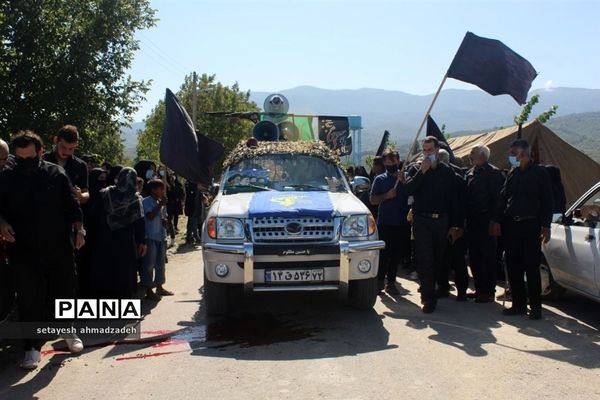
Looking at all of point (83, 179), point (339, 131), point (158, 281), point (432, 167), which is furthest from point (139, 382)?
point (339, 131)

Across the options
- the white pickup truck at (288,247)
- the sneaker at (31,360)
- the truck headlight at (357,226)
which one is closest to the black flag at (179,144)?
the white pickup truck at (288,247)

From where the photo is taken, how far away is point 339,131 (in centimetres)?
2061

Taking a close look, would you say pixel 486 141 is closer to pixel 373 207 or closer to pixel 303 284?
pixel 373 207

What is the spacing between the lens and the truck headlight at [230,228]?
6051mm

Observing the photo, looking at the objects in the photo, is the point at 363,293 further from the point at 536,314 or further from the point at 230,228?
the point at 536,314

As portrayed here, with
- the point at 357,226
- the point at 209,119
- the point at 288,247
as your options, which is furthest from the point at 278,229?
the point at 209,119

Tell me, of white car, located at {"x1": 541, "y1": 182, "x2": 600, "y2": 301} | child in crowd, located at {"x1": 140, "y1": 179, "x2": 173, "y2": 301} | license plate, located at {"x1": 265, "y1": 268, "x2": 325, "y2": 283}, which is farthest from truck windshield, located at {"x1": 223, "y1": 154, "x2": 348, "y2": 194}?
white car, located at {"x1": 541, "y1": 182, "x2": 600, "y2": 301}

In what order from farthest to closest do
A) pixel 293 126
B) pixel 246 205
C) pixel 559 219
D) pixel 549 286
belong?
pixel 293 126
pixel 549 286
pixel 559 219
pixel 246 205

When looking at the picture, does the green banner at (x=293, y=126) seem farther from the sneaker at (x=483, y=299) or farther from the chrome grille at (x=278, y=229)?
the chrome grille at (x=278, y=229)

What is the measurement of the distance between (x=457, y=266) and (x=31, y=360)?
17.5ft

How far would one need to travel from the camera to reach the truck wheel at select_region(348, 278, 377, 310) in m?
6.51

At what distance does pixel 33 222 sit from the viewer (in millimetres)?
4941

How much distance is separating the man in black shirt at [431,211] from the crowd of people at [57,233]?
3353mm

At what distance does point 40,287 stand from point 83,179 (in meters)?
1.39
